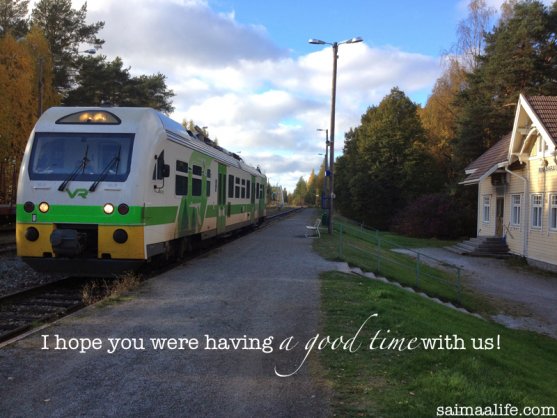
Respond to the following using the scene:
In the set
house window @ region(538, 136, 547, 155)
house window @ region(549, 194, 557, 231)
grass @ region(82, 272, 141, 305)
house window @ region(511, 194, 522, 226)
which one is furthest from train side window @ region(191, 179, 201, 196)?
house window @ region(511, 194, 522, 226)

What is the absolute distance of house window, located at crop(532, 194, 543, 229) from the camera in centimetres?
2130

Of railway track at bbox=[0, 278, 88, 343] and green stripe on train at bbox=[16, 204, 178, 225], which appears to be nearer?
railway track at bbox=[0, 278, 88, 343]

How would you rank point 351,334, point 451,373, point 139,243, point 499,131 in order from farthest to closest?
point 499,131, point 139,243, point 351,334, point 451,373

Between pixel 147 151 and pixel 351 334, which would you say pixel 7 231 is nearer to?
pixel 147 151

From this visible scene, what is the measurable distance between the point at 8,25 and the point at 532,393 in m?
41.4

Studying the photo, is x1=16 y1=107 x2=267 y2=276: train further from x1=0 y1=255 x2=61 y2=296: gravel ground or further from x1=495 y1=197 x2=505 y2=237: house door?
x1=495 y1=197 x2=505 y2=237: house door

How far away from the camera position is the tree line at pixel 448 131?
3378cm

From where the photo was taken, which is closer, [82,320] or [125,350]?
[125,350]

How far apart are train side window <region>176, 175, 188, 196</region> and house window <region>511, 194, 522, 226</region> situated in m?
17.1

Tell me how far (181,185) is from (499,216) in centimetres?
1958

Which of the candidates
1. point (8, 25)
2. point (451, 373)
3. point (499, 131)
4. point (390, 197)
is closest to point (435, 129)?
point (390, 197)

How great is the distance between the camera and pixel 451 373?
5.25 m

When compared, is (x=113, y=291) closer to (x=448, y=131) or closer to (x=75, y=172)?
(x=75, y=172)

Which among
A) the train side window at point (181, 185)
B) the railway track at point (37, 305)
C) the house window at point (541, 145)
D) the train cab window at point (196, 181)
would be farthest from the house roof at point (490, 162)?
the railway track at point (37, 305)
